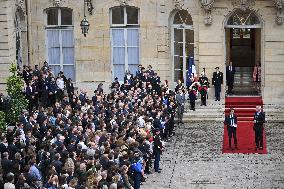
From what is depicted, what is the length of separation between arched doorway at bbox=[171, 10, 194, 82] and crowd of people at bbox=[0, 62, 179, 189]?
3003 mm

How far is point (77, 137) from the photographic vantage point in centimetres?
2662

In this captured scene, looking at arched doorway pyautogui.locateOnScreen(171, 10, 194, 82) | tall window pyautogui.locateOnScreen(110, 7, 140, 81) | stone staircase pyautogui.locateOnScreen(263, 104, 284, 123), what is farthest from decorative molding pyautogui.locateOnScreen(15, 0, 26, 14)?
stone staircase pyautogui.locateOnScreen(263, 104, 284, 123)

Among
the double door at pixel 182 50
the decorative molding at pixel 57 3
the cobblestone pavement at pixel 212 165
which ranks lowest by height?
the cobblestone pavement at pixel 212 165

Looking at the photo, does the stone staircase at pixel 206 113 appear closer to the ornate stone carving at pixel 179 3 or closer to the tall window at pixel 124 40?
the tall window at pixel 124 40

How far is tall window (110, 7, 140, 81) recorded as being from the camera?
134ft

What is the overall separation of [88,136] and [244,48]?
24991mm

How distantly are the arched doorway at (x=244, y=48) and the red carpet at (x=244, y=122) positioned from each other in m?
1.51

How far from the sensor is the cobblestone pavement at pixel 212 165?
27719mm

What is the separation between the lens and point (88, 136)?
26.6 metres

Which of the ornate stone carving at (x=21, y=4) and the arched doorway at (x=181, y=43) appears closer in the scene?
the ornate stone carving at (x=21, y=4)

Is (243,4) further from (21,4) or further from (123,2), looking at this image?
(21,4)

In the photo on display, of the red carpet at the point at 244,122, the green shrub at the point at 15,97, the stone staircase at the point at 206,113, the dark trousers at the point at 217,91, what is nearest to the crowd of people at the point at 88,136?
the green shrub at the point at 15,97

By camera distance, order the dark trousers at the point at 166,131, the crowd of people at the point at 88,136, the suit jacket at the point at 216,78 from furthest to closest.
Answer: the suit jacket at the point at 216,78 < the dark trousers at the point at 166,131 < the crowd of people at the point at 88,136

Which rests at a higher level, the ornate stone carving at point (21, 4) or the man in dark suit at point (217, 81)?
the ornate stone carving at point (21, 4)
